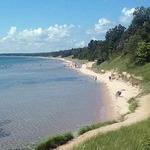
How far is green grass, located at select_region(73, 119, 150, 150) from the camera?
61.0 feet

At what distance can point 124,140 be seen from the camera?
67.5ft

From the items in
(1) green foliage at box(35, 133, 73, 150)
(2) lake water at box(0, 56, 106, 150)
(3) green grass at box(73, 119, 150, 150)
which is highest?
(3) green grass at box(73, 119, 150, 150)

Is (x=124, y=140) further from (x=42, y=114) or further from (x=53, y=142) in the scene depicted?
(x=42, y=114)

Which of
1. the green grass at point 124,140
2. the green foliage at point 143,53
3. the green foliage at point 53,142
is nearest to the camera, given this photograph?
the green grass at point 124,140

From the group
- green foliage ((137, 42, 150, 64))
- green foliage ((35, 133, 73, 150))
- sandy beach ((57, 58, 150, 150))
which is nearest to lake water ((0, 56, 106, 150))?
sandy beach ((57, 58, 150, 150))

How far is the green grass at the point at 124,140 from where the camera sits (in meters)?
18.6

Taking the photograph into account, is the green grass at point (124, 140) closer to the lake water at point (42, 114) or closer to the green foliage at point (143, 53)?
the lake water at point (42, 114)

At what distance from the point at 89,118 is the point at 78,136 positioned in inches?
500

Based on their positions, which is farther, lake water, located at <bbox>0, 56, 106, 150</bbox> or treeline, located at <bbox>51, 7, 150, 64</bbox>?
treeline, located at <bbox>51, 7, 150, 64</bbox>

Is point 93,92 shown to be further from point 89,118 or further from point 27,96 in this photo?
point 89,118

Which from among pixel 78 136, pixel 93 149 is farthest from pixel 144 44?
pixel 93 149

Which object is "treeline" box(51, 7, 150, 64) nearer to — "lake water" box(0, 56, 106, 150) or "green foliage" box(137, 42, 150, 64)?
"green foliage" box(137, 42, 150, 64)

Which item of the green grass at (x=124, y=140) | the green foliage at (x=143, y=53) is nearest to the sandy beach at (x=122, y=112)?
the green grass at (x=124, y=140)

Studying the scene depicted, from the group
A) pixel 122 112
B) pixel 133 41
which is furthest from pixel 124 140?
pixel 133 41
